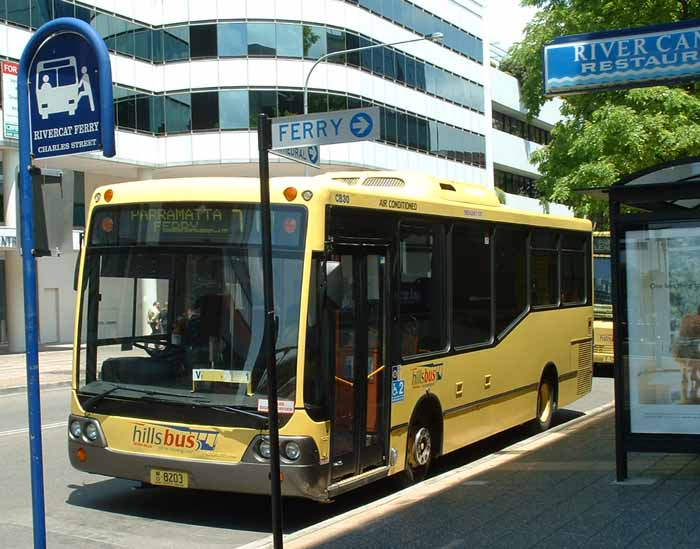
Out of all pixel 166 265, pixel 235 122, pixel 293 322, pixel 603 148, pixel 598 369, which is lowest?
pixel 598 369

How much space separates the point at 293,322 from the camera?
301 inches

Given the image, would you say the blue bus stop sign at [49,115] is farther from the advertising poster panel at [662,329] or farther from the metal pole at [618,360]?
the advertising poster panel at [662,329]

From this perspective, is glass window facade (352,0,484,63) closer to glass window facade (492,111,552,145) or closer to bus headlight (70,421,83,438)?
glass window facade (492,111,552,145)

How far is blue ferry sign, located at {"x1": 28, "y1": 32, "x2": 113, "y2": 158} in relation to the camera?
5602 millimetres

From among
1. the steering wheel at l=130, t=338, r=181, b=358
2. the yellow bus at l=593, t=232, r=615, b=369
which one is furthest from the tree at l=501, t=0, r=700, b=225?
the steering wheel at l=130, t=338, r=181, b=358

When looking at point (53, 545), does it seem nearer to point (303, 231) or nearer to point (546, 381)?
point (303, 231)

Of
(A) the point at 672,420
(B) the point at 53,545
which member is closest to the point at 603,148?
(A) the point at 672,420

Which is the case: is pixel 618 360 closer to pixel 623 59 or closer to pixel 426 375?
pixel 426 375

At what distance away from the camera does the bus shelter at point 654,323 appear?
27.5 feet

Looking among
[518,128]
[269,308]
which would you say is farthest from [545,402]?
[518,128]

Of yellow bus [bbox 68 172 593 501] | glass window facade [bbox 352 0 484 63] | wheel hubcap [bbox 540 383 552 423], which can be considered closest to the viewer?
yellow bus [bbox 68 172 593 501]

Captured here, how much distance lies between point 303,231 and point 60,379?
1555cm

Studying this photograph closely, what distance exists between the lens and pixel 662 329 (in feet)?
28.1

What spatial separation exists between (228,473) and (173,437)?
1.89 feet
